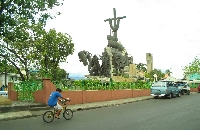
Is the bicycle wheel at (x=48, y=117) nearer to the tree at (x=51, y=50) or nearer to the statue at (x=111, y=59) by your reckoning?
the tree at (x=51, y=50)

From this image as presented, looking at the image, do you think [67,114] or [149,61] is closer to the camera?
[67,114]

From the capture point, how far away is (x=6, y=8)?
11.9 m

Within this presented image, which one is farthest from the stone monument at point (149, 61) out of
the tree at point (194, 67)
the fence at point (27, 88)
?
the fence at point (27, 88)

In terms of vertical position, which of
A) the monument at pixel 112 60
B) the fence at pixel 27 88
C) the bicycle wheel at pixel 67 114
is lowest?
the bicycle wheel at pixel 67 114

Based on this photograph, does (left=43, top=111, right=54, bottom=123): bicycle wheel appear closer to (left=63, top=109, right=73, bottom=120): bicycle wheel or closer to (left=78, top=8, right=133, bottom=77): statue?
(left=63, top=109, right=73, bottom=120): bicycle wheel

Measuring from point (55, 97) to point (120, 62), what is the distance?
19.5 meters

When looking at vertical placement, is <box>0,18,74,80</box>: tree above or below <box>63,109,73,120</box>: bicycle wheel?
above

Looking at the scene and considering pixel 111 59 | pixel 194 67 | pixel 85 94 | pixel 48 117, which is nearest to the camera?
pixel 48 117

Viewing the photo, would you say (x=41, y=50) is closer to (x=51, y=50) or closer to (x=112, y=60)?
(x=51, y=50)

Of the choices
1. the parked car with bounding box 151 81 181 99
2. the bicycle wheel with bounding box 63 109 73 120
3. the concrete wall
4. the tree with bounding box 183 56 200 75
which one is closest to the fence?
the concrete wall

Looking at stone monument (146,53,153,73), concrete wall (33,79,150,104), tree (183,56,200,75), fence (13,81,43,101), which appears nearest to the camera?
concrete wall (33,79,150,104)

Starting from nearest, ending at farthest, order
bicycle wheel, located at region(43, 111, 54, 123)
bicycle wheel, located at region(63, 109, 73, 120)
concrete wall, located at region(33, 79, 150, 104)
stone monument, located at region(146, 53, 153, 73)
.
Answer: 1. bicycle wheel, located at region(43, 111, 54, 123)
2. bicycle wheel, located at region(63, 109, 73, 120)
3. concrete wall, located at region(33, 79, 150, 104)
4. stone monument, located at region(146, 53, 153, 73)

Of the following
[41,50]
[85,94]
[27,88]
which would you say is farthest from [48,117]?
[41,50]

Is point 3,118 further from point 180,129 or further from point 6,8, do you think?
point 180,129
